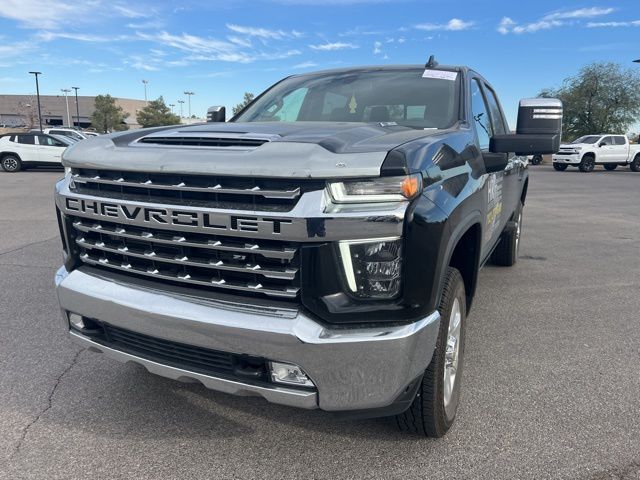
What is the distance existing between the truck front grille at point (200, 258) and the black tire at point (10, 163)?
21130 millimetres

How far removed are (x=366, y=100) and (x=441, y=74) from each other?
1.90ft

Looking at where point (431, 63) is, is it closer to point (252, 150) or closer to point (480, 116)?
point (480, 116)

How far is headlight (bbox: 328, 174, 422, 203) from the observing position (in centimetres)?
198

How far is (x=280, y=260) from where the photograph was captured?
205cm

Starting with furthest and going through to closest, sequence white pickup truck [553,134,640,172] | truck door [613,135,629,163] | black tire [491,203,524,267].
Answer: truck door [613,135,629,163] < white pickup truck [553,134,640,172] < black tire [491,203,524,267]

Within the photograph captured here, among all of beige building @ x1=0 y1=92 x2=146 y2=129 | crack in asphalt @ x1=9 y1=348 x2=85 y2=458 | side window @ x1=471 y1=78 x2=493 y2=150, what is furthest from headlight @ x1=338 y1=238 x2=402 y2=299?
beige building @ x1=0 y1=92 x2=146 y2=129

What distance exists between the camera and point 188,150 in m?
2.25

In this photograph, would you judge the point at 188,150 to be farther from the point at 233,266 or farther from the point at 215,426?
the point at 215,426

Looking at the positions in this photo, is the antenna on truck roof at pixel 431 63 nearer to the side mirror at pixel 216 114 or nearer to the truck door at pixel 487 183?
the truck door at pixel 487 183

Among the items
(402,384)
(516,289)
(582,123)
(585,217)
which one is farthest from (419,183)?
(582,123)

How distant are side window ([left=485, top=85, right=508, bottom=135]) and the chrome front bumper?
2.83 metres

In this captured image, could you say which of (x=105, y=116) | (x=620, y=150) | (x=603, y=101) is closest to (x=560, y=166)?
(x=620, y=150)

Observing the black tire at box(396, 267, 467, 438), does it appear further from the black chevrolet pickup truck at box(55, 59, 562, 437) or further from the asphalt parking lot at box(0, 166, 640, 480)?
the asphalt parking lot at box(0, 166, 640, 480)

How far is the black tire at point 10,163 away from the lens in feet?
67.1
